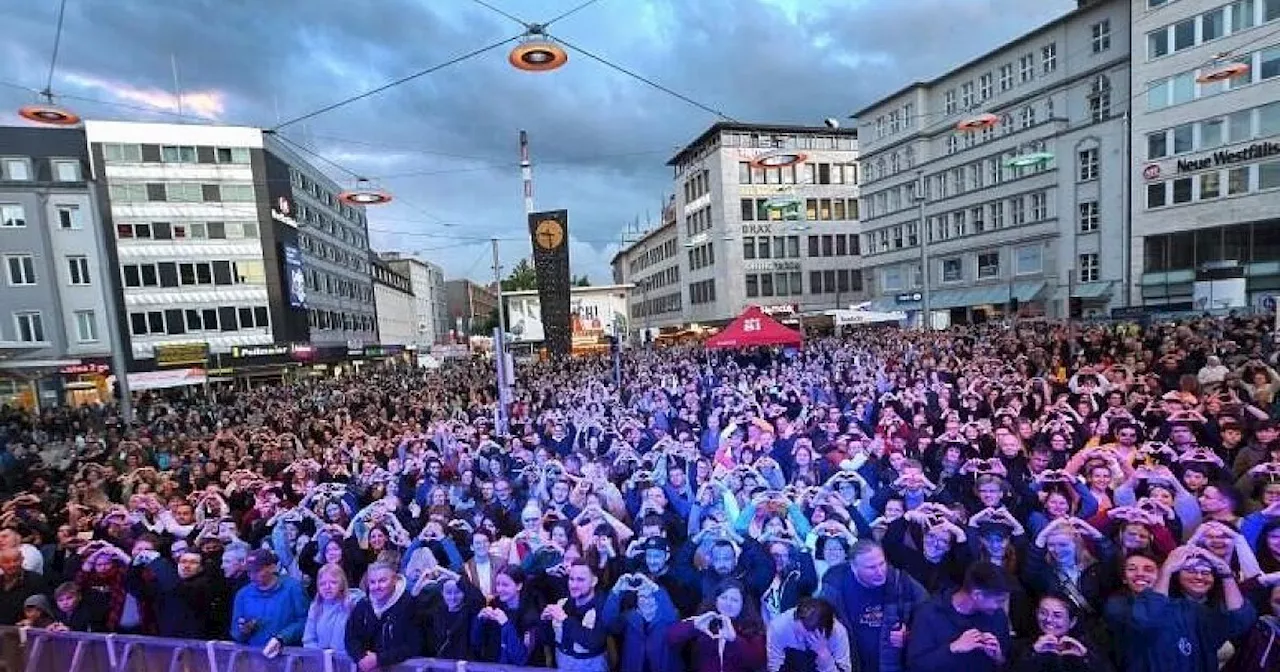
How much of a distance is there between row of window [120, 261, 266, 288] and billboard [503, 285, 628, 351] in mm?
15920

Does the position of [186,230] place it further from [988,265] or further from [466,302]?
[466,302]

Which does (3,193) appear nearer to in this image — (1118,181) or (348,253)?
(348,253)

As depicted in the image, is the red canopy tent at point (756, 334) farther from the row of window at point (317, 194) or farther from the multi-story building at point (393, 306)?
the multi-story building at point (393, 306)


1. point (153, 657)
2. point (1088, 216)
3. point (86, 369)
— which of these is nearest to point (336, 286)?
point (86, 369)

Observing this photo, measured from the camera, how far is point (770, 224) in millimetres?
54062

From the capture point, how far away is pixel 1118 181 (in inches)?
1383

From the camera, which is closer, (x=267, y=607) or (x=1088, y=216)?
(x=267, y=607)

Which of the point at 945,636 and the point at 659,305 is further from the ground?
the point at 659,305

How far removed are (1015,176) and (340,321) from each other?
1925 inches

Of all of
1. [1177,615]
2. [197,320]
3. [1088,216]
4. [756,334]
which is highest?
[1088,216]

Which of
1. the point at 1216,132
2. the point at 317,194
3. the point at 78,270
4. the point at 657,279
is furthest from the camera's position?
the point at 657,279

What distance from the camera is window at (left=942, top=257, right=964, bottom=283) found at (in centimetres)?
4462

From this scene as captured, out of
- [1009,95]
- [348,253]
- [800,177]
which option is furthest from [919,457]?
[348,253]

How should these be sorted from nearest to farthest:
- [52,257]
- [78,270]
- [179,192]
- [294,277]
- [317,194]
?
[52,257]
[78,270]
[179,192]
[294,277]
[317,194]
